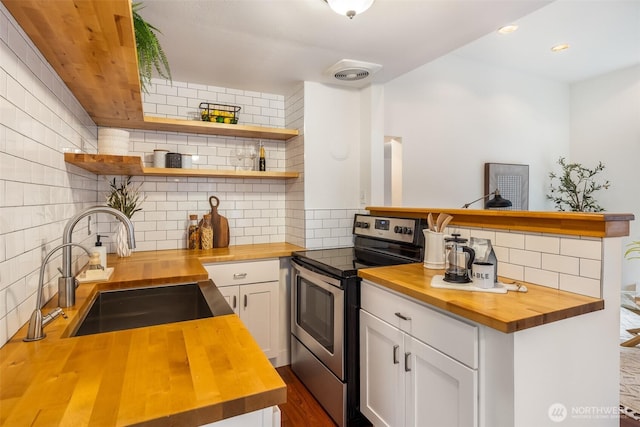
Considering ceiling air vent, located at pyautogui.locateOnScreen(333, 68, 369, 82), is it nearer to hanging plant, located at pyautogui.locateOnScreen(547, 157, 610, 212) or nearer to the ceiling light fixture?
the ceiling light fixture

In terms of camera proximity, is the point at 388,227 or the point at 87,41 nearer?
the point at 87,41

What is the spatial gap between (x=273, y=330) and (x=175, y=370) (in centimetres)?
179

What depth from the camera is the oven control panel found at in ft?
7.22

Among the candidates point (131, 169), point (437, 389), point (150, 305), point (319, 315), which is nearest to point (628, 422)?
point (437, 389)

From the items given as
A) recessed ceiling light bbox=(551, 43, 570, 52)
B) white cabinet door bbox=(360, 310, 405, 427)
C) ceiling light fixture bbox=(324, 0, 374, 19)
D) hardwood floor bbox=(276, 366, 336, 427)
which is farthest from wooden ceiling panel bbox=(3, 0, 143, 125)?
recessed ceiling light bbox=(551, 43, 570, 52)

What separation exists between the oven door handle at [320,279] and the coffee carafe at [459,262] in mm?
607

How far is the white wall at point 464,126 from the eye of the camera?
11.4ft

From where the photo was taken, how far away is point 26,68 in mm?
1102

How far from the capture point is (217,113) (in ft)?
8.72

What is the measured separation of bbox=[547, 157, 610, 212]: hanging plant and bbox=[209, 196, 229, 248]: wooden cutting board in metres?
4.11

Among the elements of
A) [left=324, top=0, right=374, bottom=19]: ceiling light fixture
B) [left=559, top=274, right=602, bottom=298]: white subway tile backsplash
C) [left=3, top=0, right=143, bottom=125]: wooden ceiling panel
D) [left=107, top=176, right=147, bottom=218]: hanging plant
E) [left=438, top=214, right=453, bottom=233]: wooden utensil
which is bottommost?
[left=559, top=274, right=602, bottom=298]: white subway tile backsplash

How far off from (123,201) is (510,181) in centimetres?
400

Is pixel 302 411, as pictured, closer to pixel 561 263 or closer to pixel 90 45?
pixel 561 263

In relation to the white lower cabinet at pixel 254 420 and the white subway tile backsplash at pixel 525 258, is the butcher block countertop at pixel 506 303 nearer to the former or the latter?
the white subway tile backsplash at pixel 525 258
